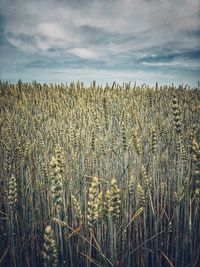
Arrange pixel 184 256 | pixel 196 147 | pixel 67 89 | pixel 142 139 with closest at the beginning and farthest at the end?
pixel 196 147
pixel 184 256
pixel 142 139
pixel 67 89

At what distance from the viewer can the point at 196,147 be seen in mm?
676

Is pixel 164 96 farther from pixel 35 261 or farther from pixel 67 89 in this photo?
pixel 35 261

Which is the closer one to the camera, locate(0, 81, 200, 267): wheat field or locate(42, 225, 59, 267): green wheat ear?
locate(42, 225, 59, 267): green wheat ear

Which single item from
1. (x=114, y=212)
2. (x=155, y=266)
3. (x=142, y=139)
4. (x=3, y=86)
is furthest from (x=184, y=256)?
(x=3, y=86)

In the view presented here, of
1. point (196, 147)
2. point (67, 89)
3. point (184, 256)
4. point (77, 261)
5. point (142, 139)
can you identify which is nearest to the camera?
point (196, 147)

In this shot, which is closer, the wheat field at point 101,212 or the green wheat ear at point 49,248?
the green wheat ear at point 49,248

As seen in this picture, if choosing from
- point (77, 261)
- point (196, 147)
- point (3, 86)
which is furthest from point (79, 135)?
point (3, 86)

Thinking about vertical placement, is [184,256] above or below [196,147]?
below

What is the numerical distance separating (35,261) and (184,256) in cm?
75

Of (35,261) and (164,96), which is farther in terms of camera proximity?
(164,96)

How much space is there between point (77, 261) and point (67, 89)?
5.29 meters

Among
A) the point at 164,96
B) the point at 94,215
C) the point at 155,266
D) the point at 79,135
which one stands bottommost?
the point at 155,266

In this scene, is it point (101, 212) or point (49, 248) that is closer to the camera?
point (49, 248)

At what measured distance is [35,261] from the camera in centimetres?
127
